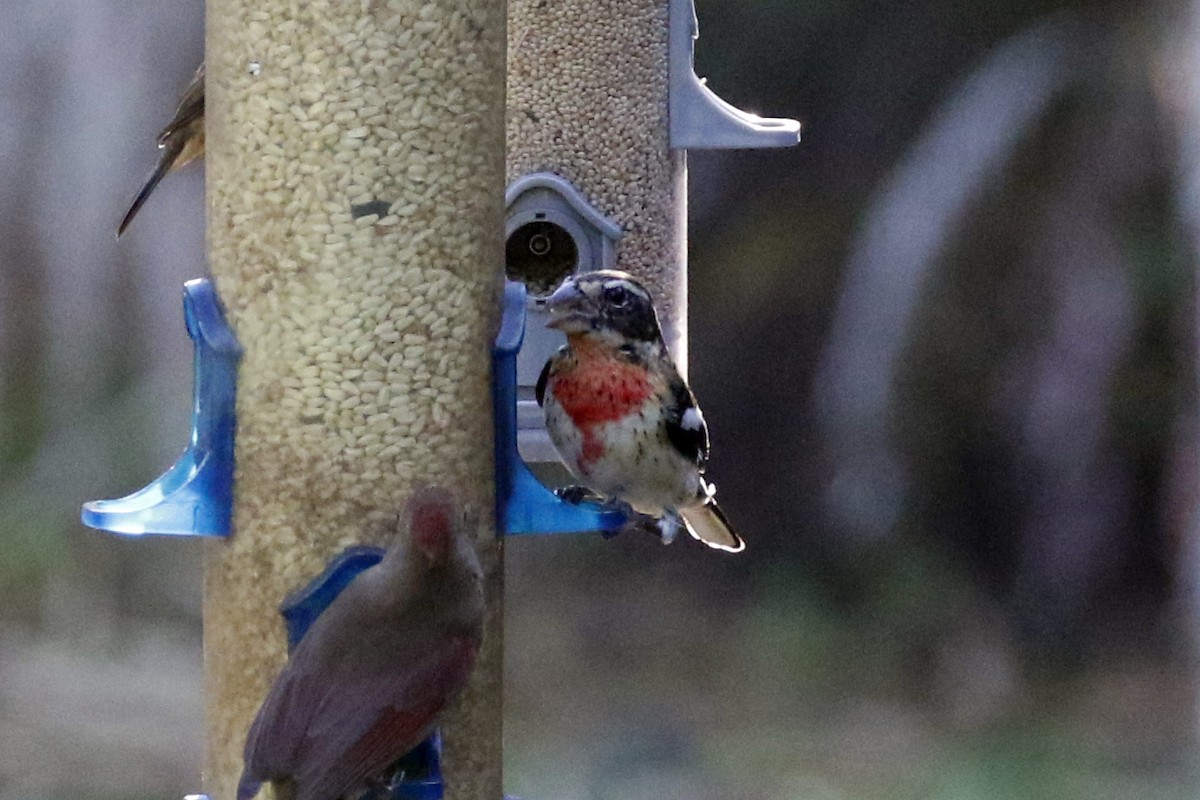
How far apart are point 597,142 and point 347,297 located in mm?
1544

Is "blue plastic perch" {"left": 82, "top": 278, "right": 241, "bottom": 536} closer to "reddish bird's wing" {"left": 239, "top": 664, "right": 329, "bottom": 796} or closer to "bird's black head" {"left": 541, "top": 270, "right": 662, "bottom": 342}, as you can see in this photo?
"reddish bird's wing" {"left": 239, "top": 664, "right": 329, "bottom": 796}

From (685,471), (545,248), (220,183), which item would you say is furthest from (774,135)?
(220,183)

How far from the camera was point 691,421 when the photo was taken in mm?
4762

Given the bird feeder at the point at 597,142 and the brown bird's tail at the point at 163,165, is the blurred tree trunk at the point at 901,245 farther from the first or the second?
the brown bird's tail at the point at 163,165

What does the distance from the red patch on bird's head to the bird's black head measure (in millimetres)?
984

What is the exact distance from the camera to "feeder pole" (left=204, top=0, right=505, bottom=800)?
382cm

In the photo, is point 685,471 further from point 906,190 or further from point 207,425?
point 906,190

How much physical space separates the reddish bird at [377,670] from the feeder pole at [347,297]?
0.53 ft

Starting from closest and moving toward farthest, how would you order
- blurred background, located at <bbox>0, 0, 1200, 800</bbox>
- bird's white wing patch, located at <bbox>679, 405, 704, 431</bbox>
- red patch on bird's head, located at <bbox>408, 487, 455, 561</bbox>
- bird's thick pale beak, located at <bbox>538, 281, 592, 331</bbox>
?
red patch on bird's head, located at <bbox>408, 487, 455, 561</bbox> < bird's thick pale beak, located at <bbox>538, 281, 592, 331</bbox> < bird's white wing patch, located at <bbox>679, 405, 704, 431</bbox> < blurred background, located at <bbox>0, 0, 1200, 800</bbox>

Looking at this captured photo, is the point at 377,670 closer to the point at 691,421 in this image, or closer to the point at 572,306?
the point at 572,306

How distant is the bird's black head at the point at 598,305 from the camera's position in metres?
4.60

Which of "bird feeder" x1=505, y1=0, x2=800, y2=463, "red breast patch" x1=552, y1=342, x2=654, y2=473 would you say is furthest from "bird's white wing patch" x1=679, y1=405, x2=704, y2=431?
"bird feeder" x1=505, y1=0, x2=800, y2=463

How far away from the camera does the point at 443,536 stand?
3.67 metres

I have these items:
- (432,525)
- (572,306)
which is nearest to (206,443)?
(432,525)
